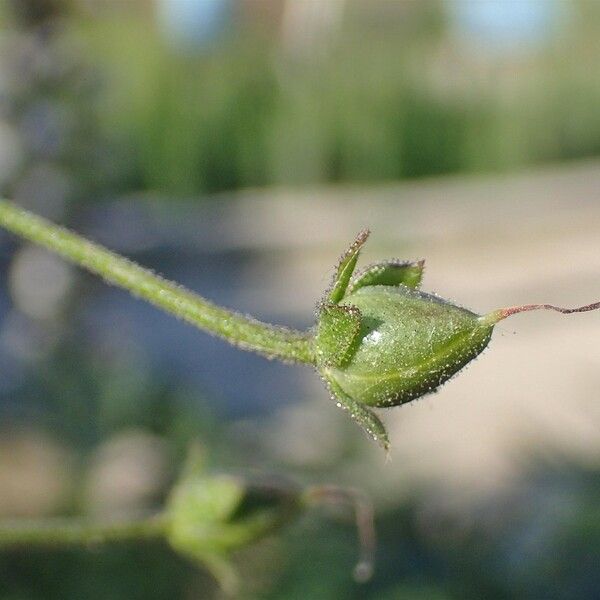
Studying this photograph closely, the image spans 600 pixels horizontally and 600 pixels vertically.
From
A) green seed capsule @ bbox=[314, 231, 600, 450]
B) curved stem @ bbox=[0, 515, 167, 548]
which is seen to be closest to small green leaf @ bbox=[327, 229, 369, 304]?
green seed capsule @ bbox=[314, 231, 600, 450]

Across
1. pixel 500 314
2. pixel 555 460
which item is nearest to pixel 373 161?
pixel 555 460

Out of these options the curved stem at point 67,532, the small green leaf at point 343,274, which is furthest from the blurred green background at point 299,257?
the curved stem at point 67,532

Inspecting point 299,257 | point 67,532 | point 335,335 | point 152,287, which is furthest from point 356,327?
point 299,257

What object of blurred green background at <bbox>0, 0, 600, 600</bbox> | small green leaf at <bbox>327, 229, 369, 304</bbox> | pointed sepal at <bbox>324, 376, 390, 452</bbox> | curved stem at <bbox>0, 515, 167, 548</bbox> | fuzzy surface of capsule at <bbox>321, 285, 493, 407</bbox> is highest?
blurred green background at <bbox>0, 0, 600, 600</bbox>

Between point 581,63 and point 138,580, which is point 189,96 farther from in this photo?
point 138,580

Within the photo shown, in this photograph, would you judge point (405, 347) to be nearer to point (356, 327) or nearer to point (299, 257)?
point (356, 327)

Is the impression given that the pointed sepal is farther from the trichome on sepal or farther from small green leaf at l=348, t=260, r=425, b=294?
small green leaf at l=348, t=260, r=425, b=294
